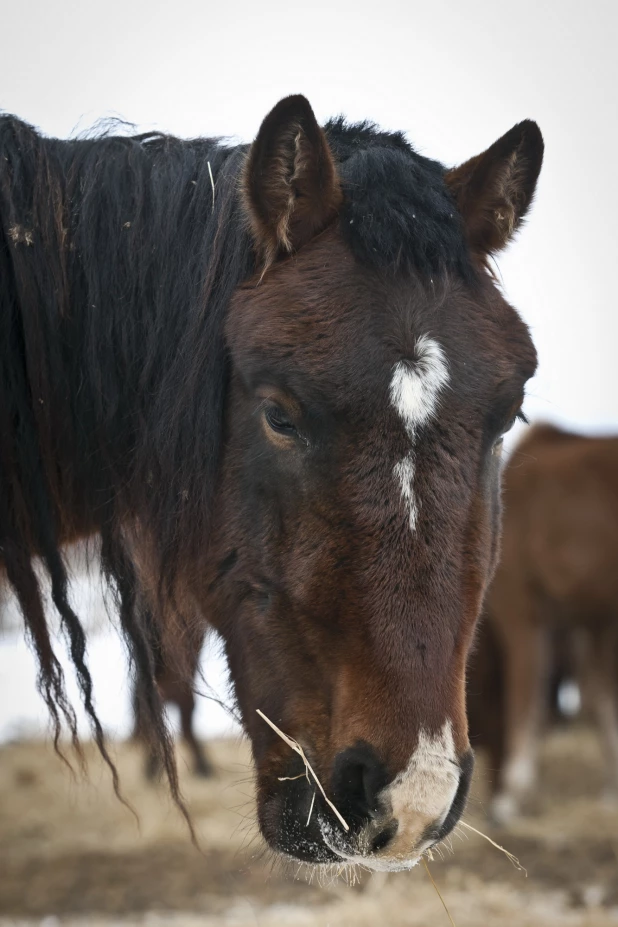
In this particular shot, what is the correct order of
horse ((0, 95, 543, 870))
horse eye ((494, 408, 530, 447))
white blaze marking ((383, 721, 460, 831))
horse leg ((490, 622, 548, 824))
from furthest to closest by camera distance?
horse leg ((490, 622, 548, 824)) → horse eye ((494, 408, 530, 447)) → horse ((0, 95, 543, 870)) → white blaze marking ((383, 721, 460, 831))

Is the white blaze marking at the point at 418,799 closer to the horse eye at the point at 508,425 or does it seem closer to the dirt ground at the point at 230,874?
the horse eye at the point at 508,425

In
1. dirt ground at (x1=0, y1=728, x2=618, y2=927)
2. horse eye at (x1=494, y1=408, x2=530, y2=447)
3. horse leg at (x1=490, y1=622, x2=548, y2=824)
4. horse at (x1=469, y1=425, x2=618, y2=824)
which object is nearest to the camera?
horse eye at (x1=494, y1=408, x2=530, y2=447)

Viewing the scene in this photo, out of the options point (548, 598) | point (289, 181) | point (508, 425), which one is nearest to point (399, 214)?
point (289, 181)

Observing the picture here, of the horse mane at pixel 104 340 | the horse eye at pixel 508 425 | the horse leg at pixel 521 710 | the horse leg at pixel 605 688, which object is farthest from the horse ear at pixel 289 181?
the horse leg at pixel 605 688

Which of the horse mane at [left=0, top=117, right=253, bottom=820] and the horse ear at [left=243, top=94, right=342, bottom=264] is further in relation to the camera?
the horse mane at [left=0, top=117, right=253, bottom=820]

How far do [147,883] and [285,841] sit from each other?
401cm

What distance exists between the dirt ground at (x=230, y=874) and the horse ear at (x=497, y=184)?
2204 mm

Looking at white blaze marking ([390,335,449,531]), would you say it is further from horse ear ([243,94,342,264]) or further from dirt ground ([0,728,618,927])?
dirt ground ([0,728,618,927])

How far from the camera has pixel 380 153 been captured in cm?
230

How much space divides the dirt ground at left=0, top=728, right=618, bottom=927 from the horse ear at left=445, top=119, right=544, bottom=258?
2.20m

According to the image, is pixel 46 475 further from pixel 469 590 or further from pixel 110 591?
pixel 469 590

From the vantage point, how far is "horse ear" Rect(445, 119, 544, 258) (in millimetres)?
2297

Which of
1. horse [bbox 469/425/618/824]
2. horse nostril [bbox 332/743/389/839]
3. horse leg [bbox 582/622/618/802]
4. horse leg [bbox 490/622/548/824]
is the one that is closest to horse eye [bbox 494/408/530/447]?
horse nostril [bbox 332/743/389/839]

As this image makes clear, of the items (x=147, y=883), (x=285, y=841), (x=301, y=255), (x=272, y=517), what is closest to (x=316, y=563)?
(x=272, y=517)
